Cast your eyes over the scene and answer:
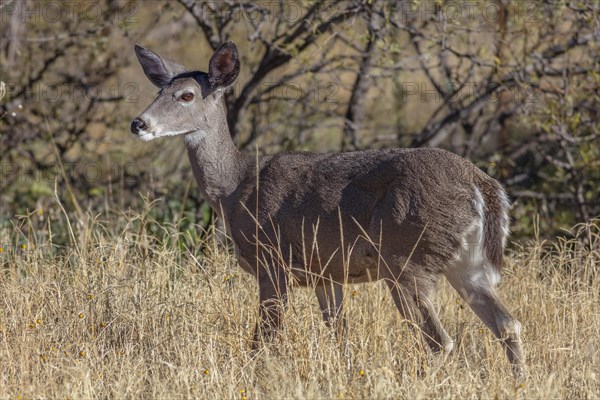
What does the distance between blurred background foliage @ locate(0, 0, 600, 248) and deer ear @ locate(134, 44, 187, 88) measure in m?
1.76

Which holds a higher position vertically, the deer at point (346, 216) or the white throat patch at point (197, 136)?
the white throat patch at point (197, 136)

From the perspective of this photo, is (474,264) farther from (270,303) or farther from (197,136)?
(197,136)

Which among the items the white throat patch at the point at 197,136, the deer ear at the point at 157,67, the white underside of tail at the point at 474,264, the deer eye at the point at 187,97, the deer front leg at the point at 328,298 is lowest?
the deer front leg at the point at 328,298

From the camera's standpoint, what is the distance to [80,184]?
11195mm

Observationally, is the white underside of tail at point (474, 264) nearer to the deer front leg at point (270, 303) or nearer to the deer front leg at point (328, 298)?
the deer front leg at point (328, 298)

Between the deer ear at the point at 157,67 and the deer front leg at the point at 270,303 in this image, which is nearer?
the deer front leg at the point at 270,303

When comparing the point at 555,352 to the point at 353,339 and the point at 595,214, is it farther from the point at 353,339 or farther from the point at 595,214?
the point at 595,214

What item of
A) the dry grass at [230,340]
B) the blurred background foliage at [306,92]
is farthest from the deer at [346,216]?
the blurred background foliage at [306,92]

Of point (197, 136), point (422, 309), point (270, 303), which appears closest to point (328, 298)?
point (270, 303)

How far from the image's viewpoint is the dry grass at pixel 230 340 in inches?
205

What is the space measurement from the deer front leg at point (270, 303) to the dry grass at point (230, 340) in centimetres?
10

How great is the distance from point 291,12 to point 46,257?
3.85 meters

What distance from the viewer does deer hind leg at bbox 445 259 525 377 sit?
231 inches

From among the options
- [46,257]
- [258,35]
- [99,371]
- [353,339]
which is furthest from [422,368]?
[258,35]
